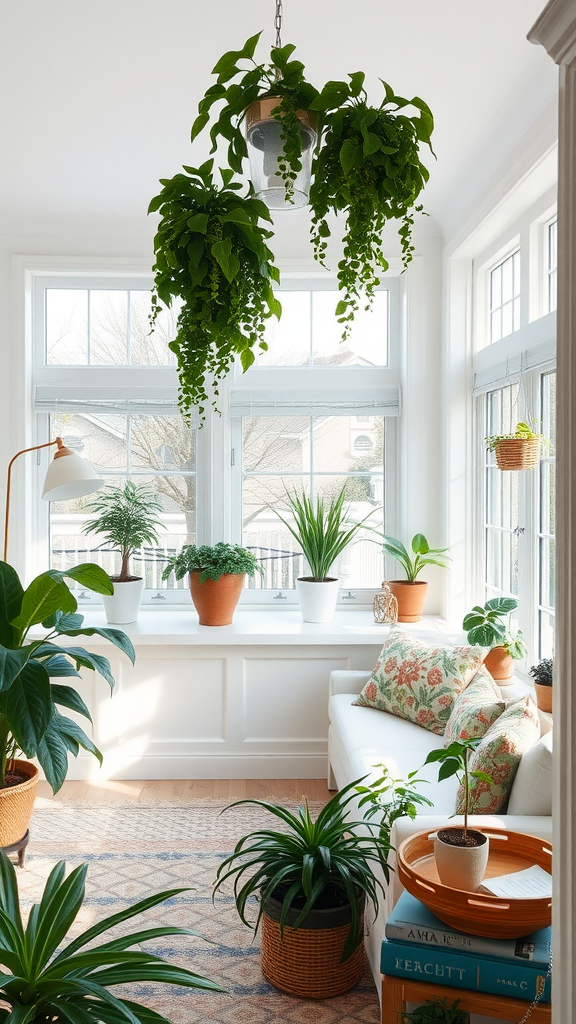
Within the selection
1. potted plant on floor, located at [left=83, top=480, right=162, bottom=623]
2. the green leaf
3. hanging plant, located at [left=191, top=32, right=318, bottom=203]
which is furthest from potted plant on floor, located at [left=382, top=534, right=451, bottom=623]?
hanging plant, located at [left=191, top=32, right=318, bottom=203]

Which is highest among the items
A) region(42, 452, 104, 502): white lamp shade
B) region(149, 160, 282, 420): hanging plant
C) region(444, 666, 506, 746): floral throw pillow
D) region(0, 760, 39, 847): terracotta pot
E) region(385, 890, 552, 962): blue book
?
region(149, 160, 282, 420): hanging plant

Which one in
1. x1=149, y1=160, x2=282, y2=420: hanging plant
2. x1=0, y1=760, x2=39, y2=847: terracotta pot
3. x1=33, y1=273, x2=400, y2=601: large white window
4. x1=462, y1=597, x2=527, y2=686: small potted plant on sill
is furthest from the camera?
x1=33, y1=273, x2=400, y2=601: large white window

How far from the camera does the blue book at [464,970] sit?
5.25 ft

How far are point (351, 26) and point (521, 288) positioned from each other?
46.5 inches

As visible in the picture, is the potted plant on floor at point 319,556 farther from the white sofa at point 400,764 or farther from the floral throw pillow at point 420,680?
the floral throw pillow at point 420,680

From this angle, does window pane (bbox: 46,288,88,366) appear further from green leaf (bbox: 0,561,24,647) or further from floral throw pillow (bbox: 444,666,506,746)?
floral throw pillow (bbox: 444,666,506,746)

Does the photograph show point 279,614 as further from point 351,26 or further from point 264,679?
point 351,26

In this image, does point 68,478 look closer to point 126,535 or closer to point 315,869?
point 126,535

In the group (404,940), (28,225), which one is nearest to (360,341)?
(28,225)

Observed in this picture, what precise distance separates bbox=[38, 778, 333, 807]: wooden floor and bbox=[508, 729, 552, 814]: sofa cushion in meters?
1.70

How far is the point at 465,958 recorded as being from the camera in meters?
1.64

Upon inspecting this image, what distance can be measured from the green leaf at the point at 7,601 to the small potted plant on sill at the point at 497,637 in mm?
1643

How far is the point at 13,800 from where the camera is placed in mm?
2881

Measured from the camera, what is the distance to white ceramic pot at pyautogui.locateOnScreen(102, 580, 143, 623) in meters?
4.07
